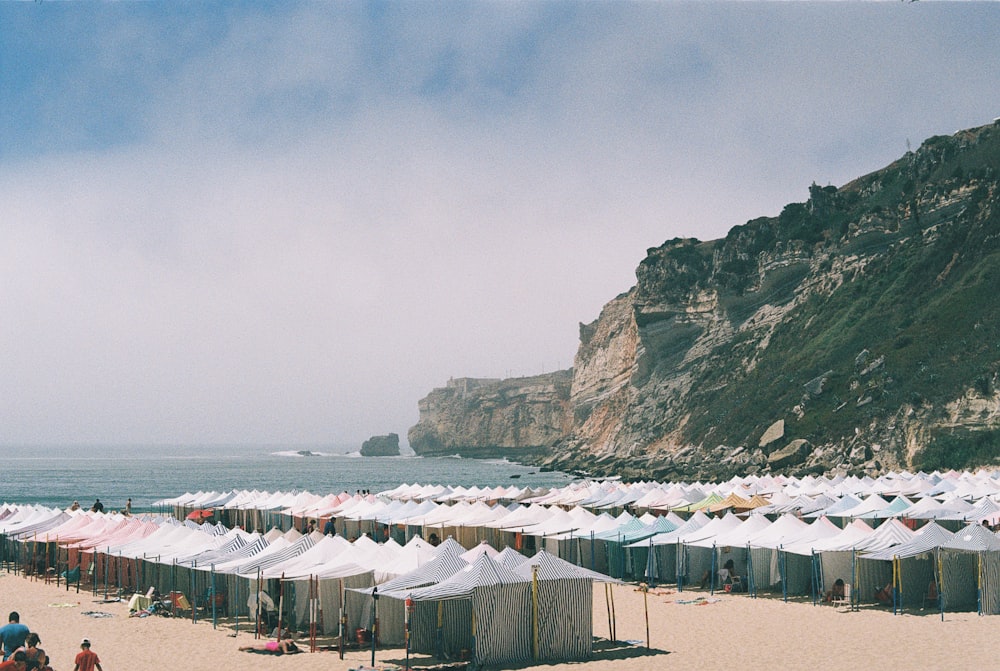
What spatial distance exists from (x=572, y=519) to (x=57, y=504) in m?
63.4

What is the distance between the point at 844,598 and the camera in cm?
2520

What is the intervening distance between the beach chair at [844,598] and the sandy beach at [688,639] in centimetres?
46

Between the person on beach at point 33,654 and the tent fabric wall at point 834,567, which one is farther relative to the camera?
the tent fabric wall at point 834,567

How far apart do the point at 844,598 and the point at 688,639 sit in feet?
21.0

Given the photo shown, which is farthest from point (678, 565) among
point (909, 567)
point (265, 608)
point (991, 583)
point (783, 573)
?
point (265, 608)

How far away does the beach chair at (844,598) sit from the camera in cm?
2506

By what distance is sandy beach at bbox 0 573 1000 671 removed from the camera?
60.8 ft

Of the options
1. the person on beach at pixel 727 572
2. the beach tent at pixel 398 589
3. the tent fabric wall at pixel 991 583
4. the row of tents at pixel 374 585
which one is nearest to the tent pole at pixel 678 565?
the person on beach at pixel 727 572

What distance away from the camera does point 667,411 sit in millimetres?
103188

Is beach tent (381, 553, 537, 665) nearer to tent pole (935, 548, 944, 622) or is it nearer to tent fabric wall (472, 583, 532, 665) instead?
tent fabric wall (472, 583, 532, 665)

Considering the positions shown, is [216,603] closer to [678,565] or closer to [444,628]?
[444,628]

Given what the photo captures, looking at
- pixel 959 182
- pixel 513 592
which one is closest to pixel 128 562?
pixel 513 592

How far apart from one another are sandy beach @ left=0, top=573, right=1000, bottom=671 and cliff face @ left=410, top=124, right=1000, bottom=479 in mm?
40792

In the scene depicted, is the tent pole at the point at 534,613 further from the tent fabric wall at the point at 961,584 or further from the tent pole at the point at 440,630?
the tent fabric wall at the point at 961,584
